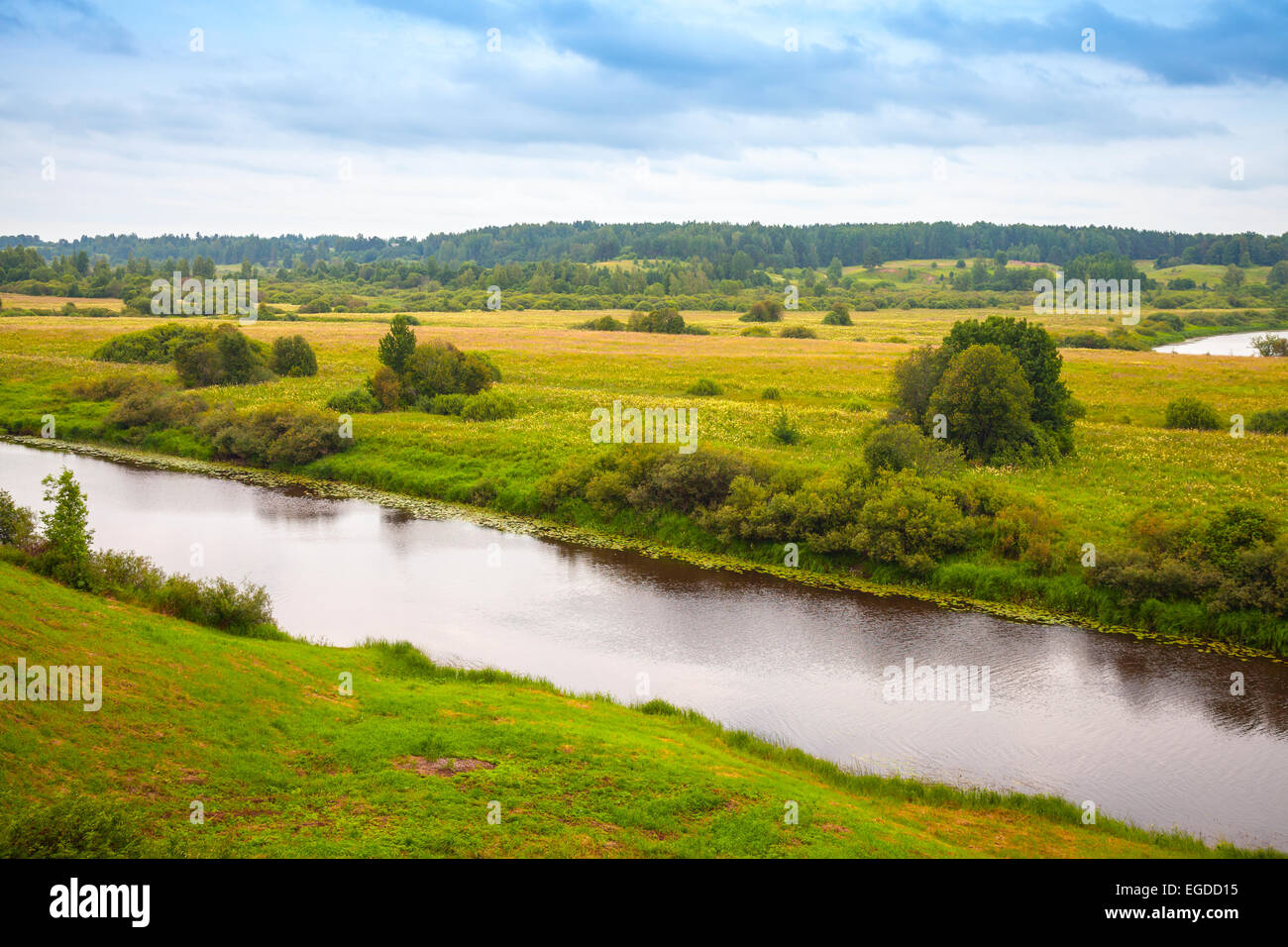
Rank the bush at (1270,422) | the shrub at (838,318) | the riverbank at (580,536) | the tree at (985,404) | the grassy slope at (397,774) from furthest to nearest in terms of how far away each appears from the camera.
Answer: the shrub at (838,318) → the bush at (1270,422) → the tree at (985,404) → the riverbank at (580,536) → the grassy slope at (397,774)

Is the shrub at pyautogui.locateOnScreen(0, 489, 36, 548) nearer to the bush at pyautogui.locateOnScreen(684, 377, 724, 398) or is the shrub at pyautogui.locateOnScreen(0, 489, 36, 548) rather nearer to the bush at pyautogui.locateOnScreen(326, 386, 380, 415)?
the bush at pyautogui.locateOnScreen(326, 386, 380, 415)

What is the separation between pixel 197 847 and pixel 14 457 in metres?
47.7

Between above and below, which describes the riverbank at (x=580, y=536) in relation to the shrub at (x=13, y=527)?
below

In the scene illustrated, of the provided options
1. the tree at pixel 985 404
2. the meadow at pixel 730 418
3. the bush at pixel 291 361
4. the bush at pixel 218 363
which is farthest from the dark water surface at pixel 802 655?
the bush at pixel 291 361

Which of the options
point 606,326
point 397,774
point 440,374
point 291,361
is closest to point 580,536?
point 397,774

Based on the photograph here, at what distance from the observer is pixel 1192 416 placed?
51250mm

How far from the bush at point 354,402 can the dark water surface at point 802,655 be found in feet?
57.4

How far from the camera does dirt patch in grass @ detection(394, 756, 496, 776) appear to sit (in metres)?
14.8

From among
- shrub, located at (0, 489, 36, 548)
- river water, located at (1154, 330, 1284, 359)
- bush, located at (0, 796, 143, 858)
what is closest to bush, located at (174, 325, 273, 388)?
shrub, located at (0, 489, 36, 548)

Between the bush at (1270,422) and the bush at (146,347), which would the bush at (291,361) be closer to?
the bush at (146,347)

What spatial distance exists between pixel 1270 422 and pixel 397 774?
165ft

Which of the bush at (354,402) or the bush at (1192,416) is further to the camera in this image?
the bush at (354,402)

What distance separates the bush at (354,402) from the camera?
5534 cm

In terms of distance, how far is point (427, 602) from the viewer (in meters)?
29.0
